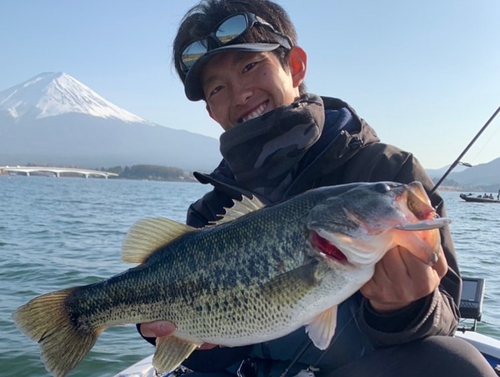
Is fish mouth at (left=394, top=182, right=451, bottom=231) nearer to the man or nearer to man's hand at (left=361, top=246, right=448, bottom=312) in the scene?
man's hand at (left=361, top=246, right=448, bottom=312)

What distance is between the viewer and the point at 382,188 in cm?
248

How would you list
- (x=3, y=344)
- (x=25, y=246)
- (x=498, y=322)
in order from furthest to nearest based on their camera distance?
(x=25, y=246) → (x=498, y=322) → (x=3, y=344)

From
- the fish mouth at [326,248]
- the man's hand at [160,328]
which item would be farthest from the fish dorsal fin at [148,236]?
the fish mouth at [326,248]

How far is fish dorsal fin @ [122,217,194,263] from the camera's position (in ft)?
10.6

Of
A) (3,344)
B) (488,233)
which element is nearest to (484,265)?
(488,233)

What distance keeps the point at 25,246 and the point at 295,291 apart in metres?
17.4

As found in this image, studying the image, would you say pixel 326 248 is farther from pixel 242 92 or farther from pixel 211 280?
pixel 242 92

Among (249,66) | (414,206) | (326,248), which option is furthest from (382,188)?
(249,66)

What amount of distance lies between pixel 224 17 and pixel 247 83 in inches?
27.8

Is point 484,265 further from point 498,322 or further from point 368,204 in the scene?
point 368,204

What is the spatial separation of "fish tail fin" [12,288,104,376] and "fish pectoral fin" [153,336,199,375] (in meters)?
0.47

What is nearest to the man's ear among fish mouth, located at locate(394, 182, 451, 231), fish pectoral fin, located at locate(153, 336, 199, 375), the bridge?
fish mouth, located at locate(394, 182, 451, 231)

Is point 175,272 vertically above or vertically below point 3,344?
above

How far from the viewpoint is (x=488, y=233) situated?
81.9 ft
